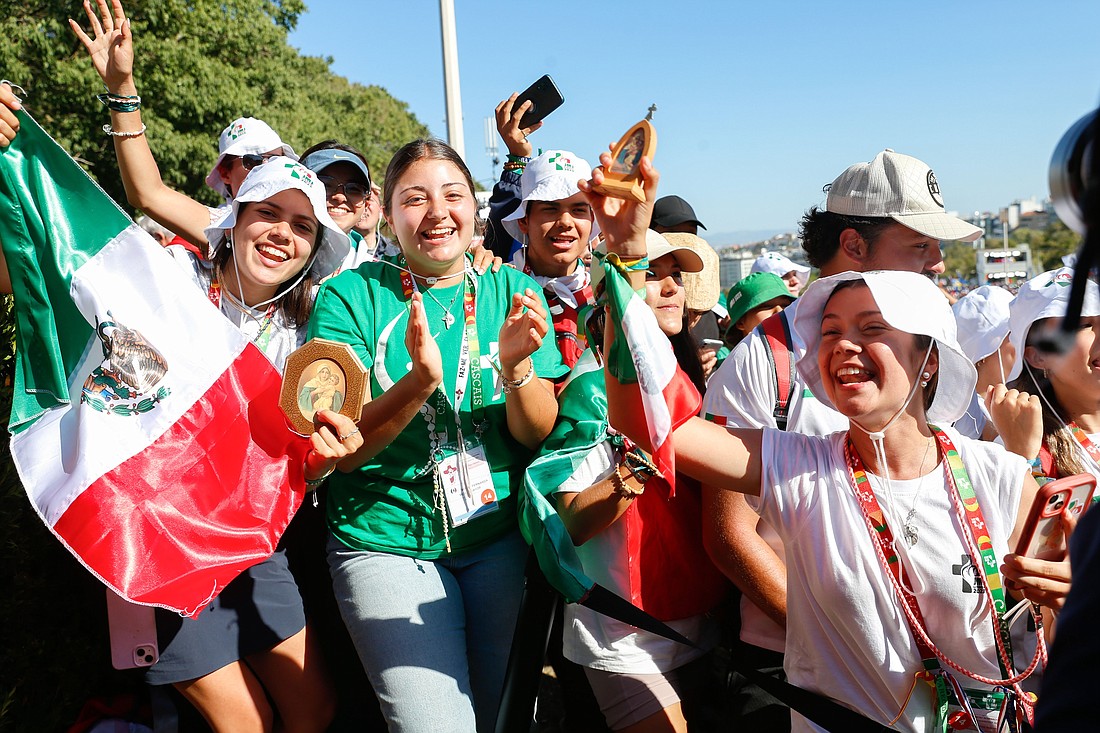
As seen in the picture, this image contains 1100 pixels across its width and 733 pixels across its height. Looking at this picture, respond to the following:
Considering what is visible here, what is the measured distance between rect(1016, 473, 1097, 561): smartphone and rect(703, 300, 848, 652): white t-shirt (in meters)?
0.81

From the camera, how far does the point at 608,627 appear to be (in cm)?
276

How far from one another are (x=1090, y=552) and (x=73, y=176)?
9.57 feet

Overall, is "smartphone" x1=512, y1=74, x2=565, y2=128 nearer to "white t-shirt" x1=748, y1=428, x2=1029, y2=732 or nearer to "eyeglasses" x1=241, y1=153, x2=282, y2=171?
"eyeglasses" x1=241, y1=153, x2=282, y2=171

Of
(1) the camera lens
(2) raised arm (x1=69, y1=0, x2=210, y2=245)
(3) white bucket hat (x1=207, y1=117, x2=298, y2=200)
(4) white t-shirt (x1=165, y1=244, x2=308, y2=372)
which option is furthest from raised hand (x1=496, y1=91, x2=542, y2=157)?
(1) the camera lens

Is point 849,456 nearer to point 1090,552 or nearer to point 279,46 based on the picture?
point 1090,552

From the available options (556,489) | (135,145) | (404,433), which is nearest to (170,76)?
(135,145)

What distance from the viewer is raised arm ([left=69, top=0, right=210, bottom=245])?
3.34 m

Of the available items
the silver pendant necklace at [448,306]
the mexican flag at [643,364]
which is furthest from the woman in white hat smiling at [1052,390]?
the silver pendant necklace at [448,306]

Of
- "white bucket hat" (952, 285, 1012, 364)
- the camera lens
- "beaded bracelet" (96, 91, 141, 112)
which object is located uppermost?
"beaded bracelet" (96, 91, 141, 112)

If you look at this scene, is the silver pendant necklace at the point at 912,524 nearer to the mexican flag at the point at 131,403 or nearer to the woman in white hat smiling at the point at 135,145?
the mexican flag at the point at 131,403

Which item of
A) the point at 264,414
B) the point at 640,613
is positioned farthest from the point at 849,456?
the point at 264,414

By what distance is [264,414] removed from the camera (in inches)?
110

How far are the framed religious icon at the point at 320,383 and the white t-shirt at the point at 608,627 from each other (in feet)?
2.39

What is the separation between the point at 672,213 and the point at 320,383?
9.89 ft
